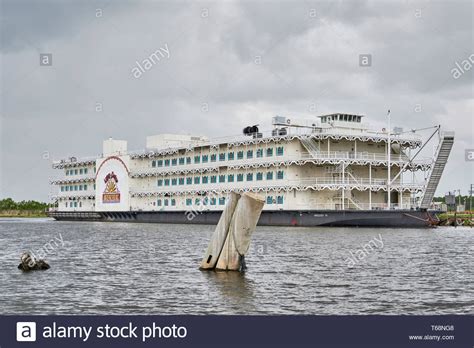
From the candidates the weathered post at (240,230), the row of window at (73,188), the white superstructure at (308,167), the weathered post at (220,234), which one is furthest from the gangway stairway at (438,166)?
the row of window at (73,188)

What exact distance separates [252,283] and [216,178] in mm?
62341

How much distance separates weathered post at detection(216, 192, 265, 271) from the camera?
2628 cm

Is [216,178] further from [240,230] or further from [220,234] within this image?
[240,230]

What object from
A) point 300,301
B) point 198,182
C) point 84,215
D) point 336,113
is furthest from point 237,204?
point 84,215

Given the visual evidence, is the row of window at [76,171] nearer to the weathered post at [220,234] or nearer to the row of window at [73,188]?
the row of window at [73,188]

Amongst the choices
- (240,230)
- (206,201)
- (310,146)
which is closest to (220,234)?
(240,230)

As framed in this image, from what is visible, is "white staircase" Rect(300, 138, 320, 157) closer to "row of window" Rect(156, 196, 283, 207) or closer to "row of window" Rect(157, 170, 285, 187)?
"row of window" Rect(157, 170, 285, 187)

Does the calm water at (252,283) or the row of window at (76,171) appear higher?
the row of window at (76,171)

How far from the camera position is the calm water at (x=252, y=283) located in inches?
800

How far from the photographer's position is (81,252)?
130 feet

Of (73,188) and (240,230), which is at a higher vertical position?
(73,188)

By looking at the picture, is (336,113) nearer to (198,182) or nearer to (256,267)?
(198,182)

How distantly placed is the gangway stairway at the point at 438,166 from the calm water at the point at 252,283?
30503mm

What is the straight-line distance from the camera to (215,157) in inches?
3438
